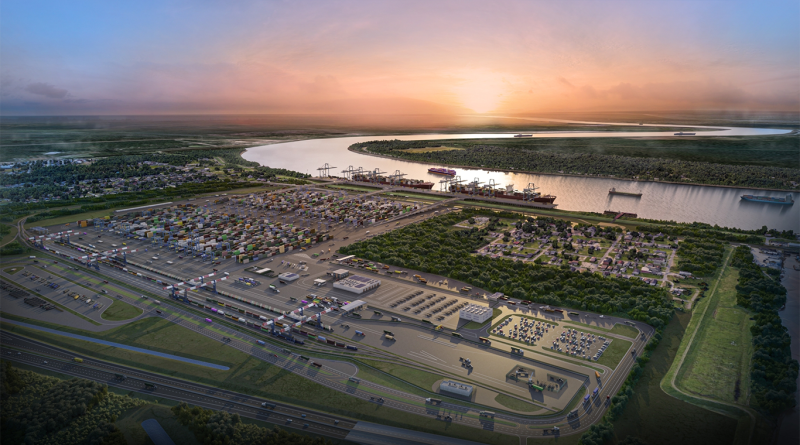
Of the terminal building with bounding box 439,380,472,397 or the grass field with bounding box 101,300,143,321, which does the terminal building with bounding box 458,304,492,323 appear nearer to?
the terminal building with bounding box 439,380,472,397

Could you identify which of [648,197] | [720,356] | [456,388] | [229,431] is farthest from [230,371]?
[648,197]

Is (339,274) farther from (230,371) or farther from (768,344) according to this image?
(768,344)

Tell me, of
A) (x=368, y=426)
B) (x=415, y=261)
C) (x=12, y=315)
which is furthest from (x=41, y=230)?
(x=368, y=426)

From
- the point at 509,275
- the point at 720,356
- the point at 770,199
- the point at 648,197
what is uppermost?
the point at 770,199

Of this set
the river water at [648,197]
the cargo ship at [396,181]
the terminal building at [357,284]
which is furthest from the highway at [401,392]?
the cargo ship at [396,181]

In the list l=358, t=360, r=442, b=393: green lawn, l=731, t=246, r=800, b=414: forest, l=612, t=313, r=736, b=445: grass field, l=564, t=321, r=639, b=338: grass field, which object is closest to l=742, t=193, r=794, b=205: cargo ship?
l=731, t=246, r=800, b=414: forest

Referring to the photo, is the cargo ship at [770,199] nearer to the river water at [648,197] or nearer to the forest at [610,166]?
the river water at [648,197]
